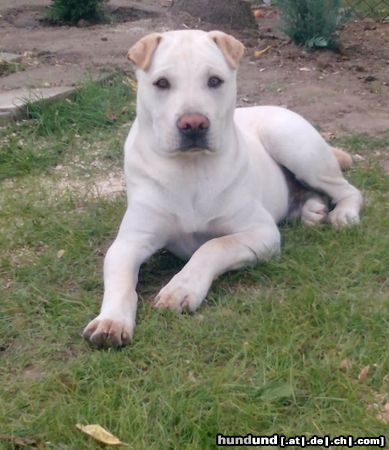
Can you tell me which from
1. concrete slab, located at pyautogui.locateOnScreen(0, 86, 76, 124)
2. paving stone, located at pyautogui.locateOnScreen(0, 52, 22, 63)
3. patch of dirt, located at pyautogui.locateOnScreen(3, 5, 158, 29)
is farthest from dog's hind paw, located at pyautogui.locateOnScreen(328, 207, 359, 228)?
patch of dirt, located at pyautogui.locateOnScreen(3, 5, 158, 29)

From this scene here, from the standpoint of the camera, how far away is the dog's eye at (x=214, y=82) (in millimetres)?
3650

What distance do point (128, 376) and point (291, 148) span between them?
201cm

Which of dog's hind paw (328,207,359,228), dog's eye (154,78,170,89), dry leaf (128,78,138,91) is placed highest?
dog's eye (154,78,170,89)

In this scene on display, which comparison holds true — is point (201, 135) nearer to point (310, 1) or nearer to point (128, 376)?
point (128, 376)

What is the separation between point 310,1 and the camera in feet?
25.2

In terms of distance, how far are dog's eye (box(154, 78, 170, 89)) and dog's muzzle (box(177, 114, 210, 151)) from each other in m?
0.20

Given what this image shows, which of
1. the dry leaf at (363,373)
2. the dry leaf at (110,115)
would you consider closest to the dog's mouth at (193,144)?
the dry leaf at (363,373)

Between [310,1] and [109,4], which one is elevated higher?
[310,1]

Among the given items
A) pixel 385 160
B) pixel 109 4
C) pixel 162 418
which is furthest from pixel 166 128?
pixel 109 4

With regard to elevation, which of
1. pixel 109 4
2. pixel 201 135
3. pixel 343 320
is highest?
pixel 201 135

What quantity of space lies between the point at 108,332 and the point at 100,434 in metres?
0.58

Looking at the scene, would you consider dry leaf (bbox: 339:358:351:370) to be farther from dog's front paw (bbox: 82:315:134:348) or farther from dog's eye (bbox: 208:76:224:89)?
dog's eye (bbox: 208:76:224:89)

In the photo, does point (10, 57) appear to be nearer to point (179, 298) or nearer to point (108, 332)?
point (179, 298)

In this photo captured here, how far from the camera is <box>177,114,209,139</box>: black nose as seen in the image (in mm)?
3512
